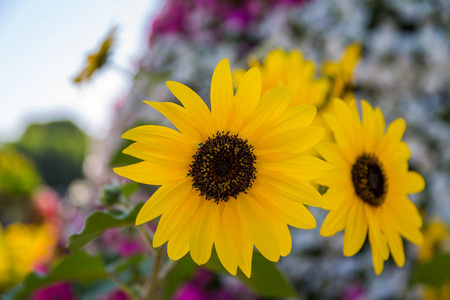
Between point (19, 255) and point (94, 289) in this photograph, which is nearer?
point (94, 289)

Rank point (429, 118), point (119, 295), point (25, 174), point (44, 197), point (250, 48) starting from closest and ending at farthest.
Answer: point (119, 295) < point (429, 118) < point (250, 48) < point (44, 197) < point (25, 174)

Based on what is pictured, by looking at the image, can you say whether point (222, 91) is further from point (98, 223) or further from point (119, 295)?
point (119, 295)

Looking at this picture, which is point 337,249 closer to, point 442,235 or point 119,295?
point 442,235

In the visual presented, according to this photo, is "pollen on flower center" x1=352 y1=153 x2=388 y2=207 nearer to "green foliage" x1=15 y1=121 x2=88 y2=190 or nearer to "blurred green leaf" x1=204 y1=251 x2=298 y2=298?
"blurred green leaf" x1=204 y1=251 x2=298 y2=298

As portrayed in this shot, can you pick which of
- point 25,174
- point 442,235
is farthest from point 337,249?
point 25,174

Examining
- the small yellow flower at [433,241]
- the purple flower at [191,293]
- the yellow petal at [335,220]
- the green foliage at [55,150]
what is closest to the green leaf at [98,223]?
the yellow petal at [335,220]

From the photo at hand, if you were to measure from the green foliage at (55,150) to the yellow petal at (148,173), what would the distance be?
9479 mm

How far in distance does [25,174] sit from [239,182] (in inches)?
173

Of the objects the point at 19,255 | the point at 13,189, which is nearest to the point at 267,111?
the point at 19,255

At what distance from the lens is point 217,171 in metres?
0.37

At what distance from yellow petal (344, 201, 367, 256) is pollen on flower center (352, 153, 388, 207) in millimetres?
13

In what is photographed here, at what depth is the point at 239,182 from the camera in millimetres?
355

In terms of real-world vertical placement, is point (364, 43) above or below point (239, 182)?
above

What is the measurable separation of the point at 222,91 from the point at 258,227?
12 centimetres
